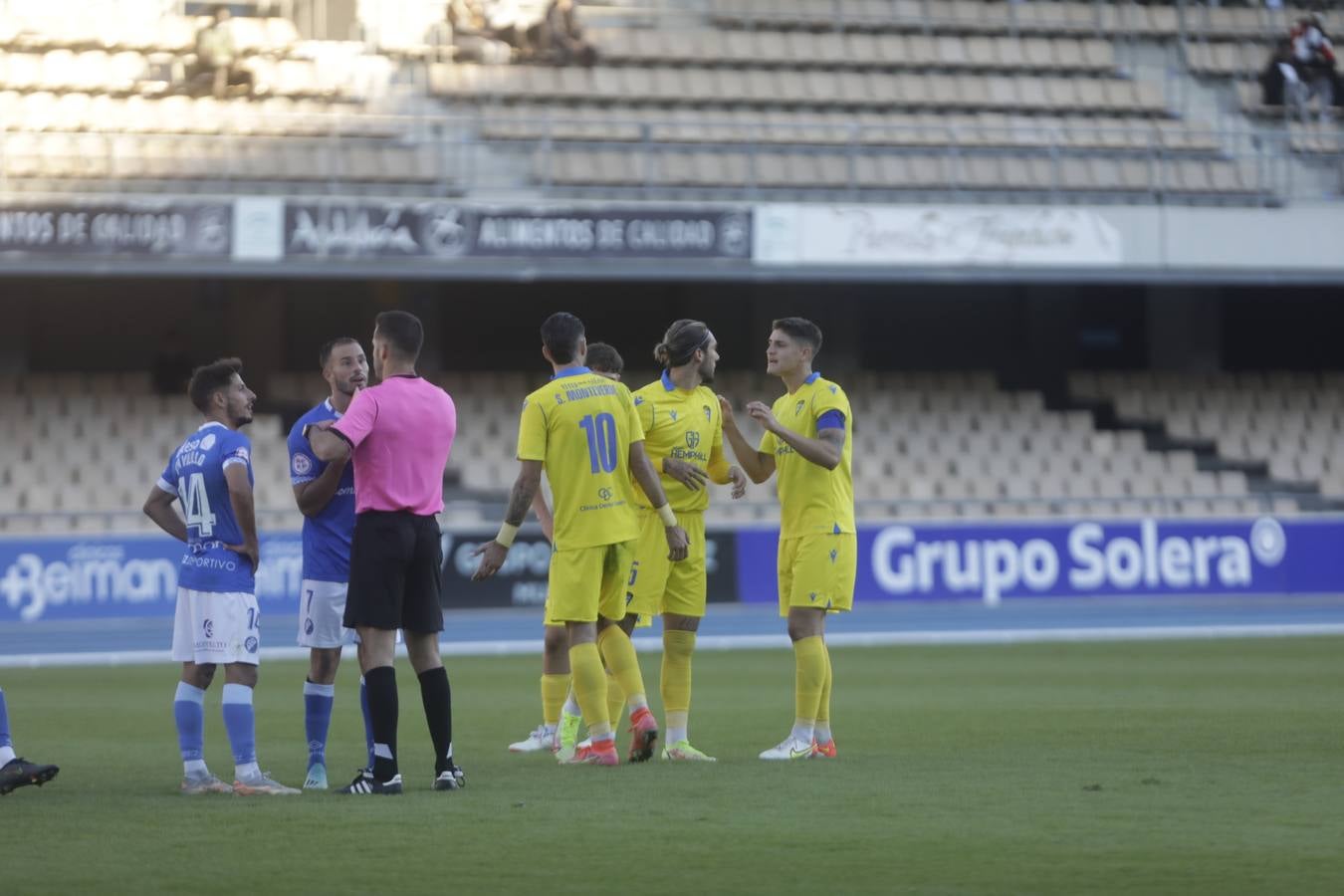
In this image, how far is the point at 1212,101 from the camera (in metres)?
28.7

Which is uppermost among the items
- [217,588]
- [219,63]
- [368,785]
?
[219,63]

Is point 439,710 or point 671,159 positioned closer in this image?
point 439,710

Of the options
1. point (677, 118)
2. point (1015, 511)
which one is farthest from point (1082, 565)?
point (677, 118)

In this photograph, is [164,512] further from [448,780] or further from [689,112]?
[689,112]

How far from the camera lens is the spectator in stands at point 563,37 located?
1048 inches

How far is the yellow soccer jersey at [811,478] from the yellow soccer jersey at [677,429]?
38 centimetres

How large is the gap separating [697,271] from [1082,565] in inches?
242

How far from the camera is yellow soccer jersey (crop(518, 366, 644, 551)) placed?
8.66 meters

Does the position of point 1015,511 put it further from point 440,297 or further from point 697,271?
point 440,297

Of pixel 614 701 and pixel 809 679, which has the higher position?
pixel 809 679

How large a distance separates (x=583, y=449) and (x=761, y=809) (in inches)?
84.5

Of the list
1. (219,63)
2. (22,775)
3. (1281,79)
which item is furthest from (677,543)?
(1281,79)

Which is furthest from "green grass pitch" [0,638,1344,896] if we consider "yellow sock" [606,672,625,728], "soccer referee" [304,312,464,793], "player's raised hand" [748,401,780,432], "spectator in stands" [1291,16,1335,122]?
"spectator in stands" [1291,16,1335,122]

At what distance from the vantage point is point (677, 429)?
945 centimetres
